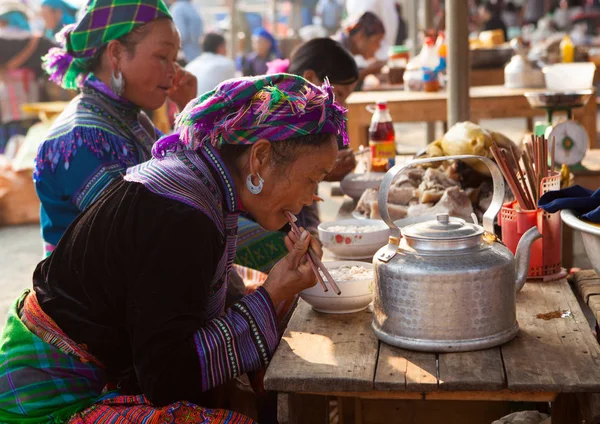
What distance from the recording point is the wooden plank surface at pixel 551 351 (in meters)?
1.46

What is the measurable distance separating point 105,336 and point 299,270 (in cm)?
48

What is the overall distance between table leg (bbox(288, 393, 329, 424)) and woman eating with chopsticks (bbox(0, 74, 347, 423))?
0.39 feet

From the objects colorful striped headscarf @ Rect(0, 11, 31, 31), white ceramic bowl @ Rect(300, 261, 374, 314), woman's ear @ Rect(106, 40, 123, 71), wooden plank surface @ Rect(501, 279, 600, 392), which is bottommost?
wooden plank surface @ Rect(501, 279, 600, 392)

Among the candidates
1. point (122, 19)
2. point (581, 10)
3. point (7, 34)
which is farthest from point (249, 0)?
point (122, 19)

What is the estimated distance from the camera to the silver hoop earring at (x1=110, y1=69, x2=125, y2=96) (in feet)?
9.29

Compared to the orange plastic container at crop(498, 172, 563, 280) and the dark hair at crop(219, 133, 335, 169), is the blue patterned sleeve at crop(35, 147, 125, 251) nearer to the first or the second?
the dark hair at crop(219, 133, 335, 169)

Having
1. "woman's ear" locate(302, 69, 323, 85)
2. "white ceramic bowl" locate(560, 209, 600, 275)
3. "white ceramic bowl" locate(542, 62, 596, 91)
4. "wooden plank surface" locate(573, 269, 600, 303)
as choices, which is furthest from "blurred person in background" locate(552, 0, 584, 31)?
"white ceramic bowl" locate(560, 209, 600, 275)

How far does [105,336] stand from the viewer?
1798 mm

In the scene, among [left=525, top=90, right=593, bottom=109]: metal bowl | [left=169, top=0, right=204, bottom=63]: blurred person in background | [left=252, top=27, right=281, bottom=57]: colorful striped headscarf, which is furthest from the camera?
[left=169, top=0, right=204, bottom=63]: blurred person in background

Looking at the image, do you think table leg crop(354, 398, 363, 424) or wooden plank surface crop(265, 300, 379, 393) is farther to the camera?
table leg crop(354, 398, 363, 424)

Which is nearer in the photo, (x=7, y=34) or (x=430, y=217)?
(x=430, y=217)

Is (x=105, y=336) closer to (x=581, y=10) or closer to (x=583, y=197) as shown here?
(x=583, y=197)

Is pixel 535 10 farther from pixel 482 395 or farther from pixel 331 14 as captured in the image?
pixel 482 395

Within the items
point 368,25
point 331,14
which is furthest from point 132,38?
point 331,14
